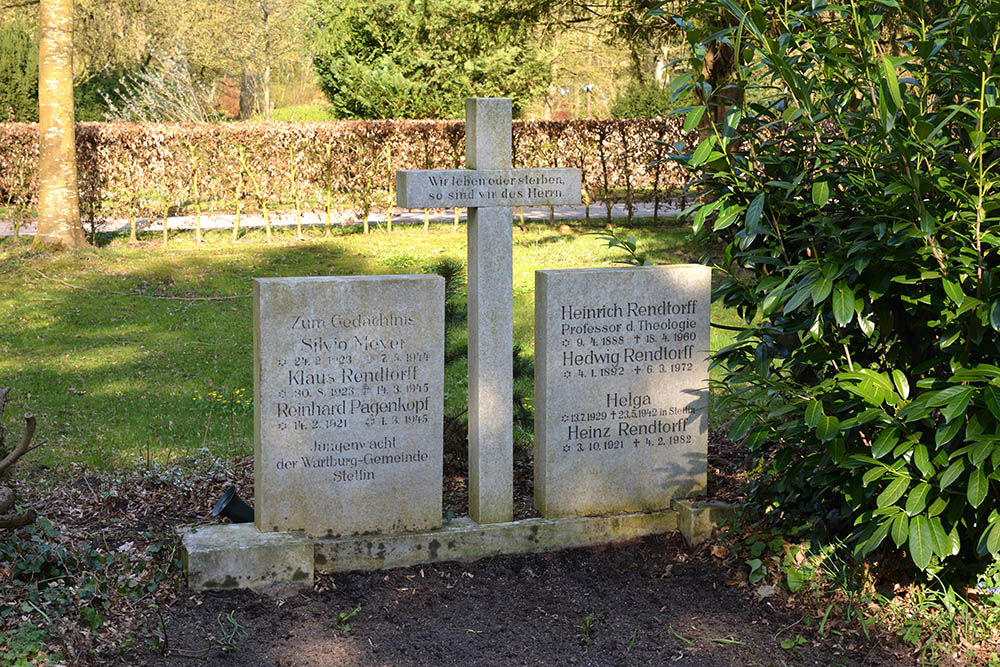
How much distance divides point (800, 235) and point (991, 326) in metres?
0.82

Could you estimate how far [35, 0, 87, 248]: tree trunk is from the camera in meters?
12.2

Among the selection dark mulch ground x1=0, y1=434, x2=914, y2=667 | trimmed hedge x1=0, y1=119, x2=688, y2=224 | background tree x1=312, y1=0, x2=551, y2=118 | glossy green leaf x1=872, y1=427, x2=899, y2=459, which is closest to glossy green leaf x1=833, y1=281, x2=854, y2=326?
glossy green leaf x1=872, y1=427, x2=899, y2=459

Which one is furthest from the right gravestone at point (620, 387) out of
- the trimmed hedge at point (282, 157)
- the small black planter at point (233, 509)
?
the trimmed hedge at point (282, 157)

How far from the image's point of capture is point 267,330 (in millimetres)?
4348

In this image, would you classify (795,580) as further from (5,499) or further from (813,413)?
(5,499)

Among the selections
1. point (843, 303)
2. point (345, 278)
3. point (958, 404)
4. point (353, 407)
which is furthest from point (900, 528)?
point (345, 278)

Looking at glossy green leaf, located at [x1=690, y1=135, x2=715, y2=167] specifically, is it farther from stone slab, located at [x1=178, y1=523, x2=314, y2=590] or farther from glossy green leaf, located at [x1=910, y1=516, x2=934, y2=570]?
stone slab, located at [x1=178, y1=523, x2=314, y2=590]

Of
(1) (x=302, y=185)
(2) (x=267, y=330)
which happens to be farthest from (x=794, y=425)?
(1) (x=302, y=185)

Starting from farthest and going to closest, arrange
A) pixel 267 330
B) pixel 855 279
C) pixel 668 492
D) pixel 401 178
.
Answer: pixel 668 492 → pixel 401 178 → pixel 267 330 → pixel 855 279

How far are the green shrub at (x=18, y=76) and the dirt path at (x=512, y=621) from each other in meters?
24.3

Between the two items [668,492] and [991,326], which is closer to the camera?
[991,326]

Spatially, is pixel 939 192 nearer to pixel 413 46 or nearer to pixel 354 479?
pixel 354 479

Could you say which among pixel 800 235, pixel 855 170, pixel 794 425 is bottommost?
pixel 794 425

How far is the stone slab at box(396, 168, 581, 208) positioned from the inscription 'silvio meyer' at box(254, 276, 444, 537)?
1.23 ft
